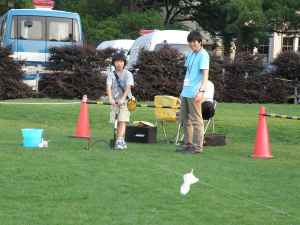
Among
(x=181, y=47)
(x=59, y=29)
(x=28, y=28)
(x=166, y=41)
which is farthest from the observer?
(x=181, y=47)

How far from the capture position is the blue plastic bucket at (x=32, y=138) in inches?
450

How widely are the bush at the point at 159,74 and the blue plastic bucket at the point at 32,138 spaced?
38.2ft

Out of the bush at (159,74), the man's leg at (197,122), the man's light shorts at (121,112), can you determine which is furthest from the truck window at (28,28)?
the man's leg at (197,122)

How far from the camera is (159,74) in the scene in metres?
23.5

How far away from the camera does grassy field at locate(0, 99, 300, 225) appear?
6.88 m

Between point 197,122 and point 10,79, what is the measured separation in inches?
447

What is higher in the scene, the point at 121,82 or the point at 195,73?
the point at 195,73

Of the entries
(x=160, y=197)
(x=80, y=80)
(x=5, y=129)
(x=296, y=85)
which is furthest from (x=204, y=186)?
(x=296, y=85)

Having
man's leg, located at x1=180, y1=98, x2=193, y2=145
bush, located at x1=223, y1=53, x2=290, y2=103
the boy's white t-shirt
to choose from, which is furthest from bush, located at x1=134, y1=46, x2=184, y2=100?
man's leg, located at x1=180, y1=98, x2=193, y2=145

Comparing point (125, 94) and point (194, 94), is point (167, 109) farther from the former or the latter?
point (194, 94)

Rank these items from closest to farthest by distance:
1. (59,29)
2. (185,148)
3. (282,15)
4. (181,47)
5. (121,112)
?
1. (185,148)
2. (121,112)
3. (59,29)
4. (181,47)
5. (282,15)

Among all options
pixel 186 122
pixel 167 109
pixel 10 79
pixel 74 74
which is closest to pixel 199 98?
pixel 186 122

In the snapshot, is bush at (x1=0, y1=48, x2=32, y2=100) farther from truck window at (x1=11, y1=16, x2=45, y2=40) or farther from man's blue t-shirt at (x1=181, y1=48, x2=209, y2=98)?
man's blue t-shirt at (x1=181, y1=48, x2=209, y2=98)

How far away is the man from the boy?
0.90m
